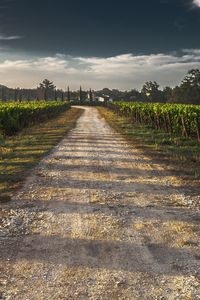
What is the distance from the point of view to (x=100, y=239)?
6699 millimetres

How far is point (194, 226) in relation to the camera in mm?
7332

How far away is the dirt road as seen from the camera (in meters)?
5.12

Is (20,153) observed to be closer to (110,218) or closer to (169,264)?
(110,218)

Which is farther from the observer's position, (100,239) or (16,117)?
(16,117)

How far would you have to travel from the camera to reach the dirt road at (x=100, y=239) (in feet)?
16.8

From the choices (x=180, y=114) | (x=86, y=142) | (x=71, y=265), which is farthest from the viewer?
(x=180, y=114)

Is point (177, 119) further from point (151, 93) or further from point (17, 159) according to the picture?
point (151, 93)

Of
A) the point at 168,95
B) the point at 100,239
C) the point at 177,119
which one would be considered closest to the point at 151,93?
the point at 168,95

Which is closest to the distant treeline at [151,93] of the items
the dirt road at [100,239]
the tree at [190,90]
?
the tree at [190,90]

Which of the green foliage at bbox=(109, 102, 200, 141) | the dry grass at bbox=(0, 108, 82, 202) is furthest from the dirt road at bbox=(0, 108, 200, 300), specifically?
the green foliage at bbox=(109, 102, 200, 141)

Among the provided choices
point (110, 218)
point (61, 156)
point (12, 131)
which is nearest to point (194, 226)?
point (110, 218)

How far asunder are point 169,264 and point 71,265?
1492 millimetres

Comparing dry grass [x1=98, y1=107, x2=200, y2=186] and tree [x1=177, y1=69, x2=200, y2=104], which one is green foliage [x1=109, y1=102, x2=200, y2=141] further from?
tree [x1=177, y1=69, x2=200, y2=104]

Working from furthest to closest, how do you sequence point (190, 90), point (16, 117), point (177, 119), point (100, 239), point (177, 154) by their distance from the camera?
1. point (190, 90)
2. point (16, 117)
3. point (177, 119)
4. point (177, 154)
5. point (100, 239)
